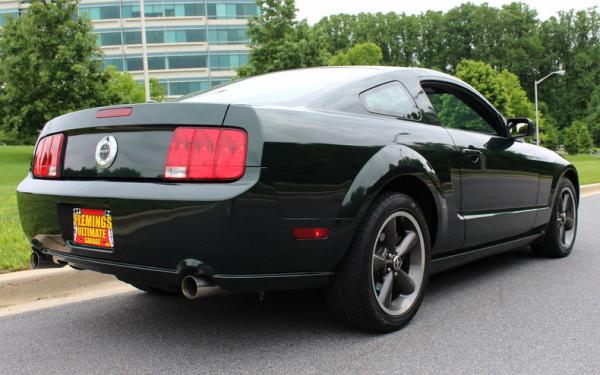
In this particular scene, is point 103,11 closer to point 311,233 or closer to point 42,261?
point 42,261

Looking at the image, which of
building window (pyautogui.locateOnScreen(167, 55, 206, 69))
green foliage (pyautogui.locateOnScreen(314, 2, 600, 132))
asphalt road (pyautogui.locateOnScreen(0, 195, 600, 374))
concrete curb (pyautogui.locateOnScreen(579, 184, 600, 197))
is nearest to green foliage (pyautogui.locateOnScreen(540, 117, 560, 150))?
green foliage (pyautogui.locateOnScreen(314, 2, 600, 132))

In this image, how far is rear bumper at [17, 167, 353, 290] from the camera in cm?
252

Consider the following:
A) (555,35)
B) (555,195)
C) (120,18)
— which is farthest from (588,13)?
(555,195)

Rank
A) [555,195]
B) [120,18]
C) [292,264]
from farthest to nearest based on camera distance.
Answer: [120,18]
[555,195]
[292,264]

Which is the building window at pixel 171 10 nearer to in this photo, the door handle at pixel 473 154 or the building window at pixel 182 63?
the building window at pixel 182 63

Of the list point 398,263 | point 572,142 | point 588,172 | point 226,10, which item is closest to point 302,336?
point 398,263

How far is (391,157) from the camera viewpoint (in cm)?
310

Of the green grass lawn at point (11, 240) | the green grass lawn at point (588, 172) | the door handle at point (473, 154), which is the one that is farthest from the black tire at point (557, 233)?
the green grass lawn at point (588, 172)

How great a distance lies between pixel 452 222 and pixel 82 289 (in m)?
2.54

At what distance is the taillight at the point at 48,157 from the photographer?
314cm

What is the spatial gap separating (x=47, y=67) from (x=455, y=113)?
27011 millimetres

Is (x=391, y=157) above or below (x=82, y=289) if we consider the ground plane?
above

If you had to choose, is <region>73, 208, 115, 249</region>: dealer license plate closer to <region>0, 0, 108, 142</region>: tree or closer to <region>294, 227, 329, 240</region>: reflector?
<region>294, 227, 329, 240</region>: reflector

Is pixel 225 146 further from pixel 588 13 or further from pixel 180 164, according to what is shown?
pixel 588 13
